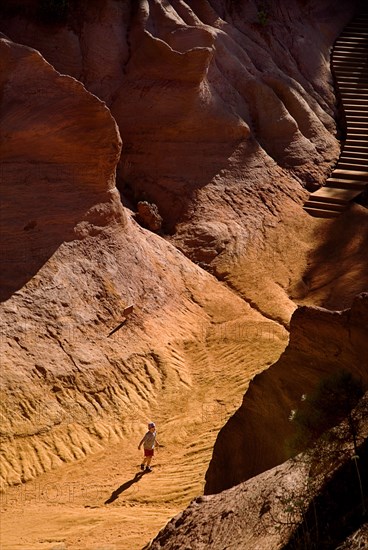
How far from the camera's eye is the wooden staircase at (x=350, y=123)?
21656mm

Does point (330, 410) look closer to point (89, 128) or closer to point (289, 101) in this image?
point (89, 128)

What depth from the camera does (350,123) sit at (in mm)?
24281

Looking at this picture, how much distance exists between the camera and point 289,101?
77.3ft

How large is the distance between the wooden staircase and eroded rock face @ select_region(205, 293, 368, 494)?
12221 mm

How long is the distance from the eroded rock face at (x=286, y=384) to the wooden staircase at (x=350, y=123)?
12.2 metres

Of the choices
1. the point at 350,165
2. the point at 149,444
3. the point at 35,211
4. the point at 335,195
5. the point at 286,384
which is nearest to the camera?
the point at 286,384

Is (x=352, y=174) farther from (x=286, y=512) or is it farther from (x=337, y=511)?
(x=337, y=511)

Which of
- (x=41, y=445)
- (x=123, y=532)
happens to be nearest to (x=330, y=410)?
(x=123, y=532)

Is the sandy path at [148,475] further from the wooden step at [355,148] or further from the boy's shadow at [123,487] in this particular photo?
the wooden step at [355,148]

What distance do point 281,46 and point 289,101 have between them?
2.67 metres

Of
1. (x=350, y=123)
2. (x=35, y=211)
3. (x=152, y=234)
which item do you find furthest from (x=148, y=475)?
(x=350, y=123)

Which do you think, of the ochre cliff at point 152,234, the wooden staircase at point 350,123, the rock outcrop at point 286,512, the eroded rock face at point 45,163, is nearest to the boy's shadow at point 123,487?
the ochre cliff at point 152,234

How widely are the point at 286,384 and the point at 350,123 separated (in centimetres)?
1638

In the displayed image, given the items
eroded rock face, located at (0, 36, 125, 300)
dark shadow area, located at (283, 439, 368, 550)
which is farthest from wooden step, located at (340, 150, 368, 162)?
dark shadow area, located at (283, 439, 368, 550)
